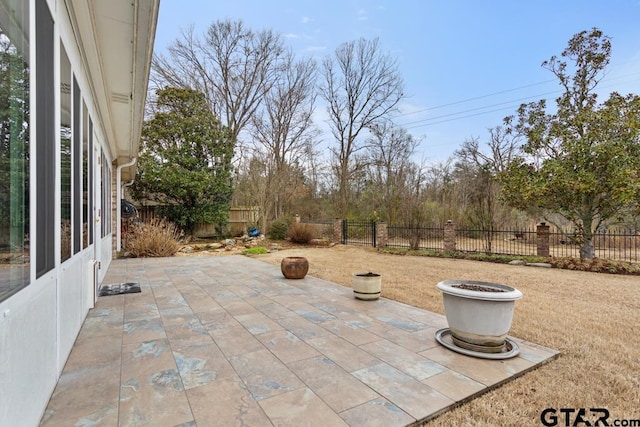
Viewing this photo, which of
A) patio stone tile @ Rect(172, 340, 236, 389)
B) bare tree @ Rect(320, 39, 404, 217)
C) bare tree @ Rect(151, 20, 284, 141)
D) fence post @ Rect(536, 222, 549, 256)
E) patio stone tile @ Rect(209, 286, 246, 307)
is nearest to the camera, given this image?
patio stone tile @ Rect(172, 340, 236, 389)

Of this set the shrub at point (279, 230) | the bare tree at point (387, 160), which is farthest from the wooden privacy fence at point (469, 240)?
the bare tree at point (387, 160)

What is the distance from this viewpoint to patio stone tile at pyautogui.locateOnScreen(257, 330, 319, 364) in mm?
2562

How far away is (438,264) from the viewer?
8.09 metres

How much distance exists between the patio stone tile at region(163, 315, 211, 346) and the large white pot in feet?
7.35

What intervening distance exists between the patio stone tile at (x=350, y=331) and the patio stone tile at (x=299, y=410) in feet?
3.27

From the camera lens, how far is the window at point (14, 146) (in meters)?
1.21

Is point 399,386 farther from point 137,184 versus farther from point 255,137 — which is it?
point 255,137

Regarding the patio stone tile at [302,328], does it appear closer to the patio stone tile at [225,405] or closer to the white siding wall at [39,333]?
the patio stone tile at [225,405]

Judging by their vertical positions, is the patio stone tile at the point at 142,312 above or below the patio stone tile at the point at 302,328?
above

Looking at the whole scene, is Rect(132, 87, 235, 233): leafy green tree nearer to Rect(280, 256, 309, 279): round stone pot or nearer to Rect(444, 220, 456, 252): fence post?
Rect(280, 256, 309, 279): round stone pot

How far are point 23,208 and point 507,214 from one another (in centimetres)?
1425

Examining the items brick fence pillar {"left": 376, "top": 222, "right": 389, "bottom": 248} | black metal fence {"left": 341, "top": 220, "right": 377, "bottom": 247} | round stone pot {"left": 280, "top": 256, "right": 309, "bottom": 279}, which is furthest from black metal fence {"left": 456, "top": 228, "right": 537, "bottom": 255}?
round stone pot {"left": 280, "top": 256, "right": 309, "bottom": 279}

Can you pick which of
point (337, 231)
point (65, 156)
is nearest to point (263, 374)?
point (65, 156)

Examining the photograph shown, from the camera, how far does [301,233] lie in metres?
12.3
